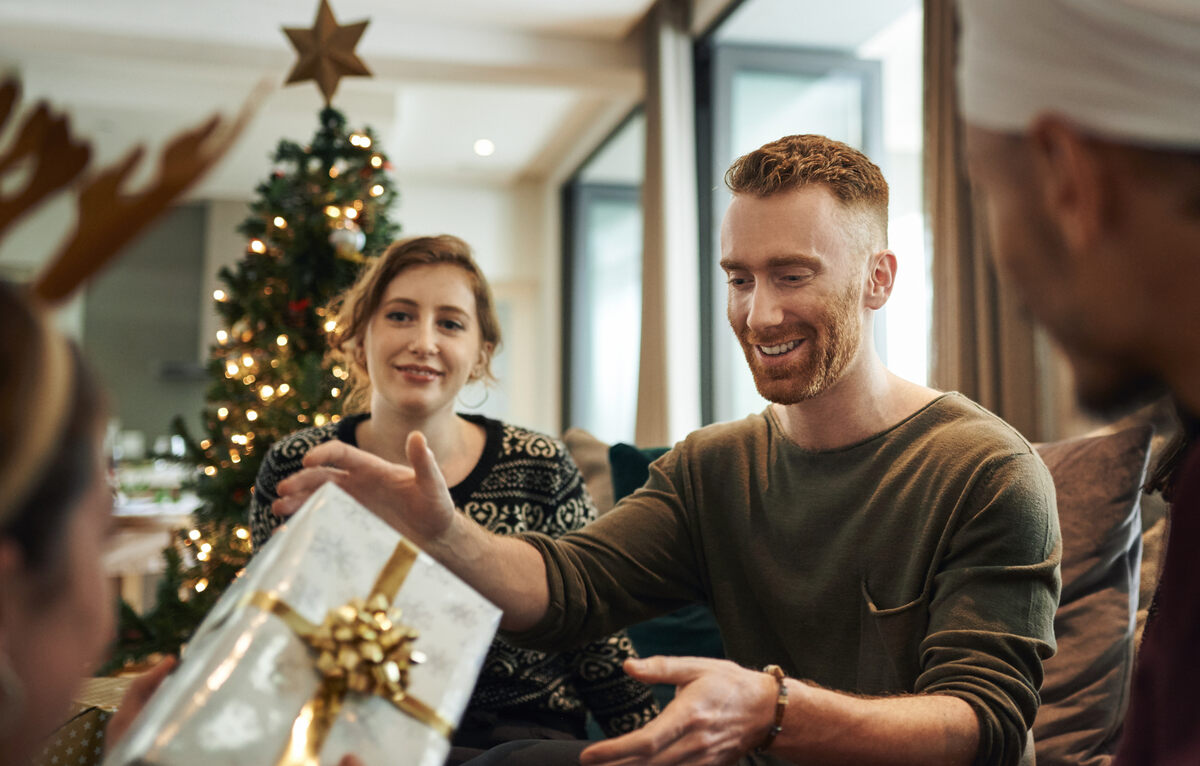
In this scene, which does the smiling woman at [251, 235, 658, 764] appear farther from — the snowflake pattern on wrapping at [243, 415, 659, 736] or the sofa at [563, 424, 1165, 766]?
the sofa at [563, 424, 1165, 766]

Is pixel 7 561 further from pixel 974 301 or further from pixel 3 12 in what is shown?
pixel 3 12

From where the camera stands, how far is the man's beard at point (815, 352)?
4.50 feet

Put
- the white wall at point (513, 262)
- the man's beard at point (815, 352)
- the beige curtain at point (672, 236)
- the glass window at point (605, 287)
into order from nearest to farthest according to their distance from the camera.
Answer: the man's beard at point (815, 352) → the beige curtain at point (672, 236) → the glass window at point (605, 287) → the white wall at point (513, 262)

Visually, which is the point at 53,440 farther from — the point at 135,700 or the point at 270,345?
the point at 270,345

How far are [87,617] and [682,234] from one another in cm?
466

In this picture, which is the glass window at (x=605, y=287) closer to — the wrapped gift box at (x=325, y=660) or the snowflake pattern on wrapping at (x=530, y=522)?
the snowflake pattern on wrapping at (x=530, y=522)

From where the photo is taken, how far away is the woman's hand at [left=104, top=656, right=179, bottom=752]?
84cm

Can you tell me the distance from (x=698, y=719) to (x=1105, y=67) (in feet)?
2.12

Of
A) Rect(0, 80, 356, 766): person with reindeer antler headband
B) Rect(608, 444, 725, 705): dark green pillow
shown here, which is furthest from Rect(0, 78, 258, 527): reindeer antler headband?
Rect(608, 444, 725, 705): dark green pillow

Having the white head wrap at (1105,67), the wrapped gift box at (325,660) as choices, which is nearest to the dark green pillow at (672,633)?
the wrapped gift box at (325,660)

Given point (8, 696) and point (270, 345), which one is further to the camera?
point (270, 345)

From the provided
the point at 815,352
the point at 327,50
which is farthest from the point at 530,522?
the point at 327,50

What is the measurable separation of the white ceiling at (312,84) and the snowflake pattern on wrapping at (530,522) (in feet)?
7.78

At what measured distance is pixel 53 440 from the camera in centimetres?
52
